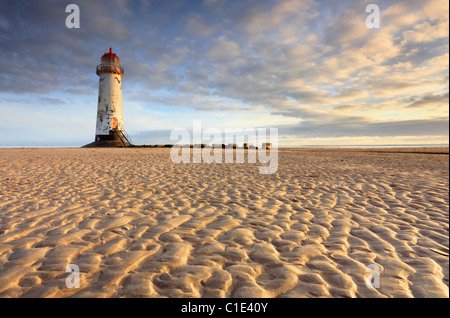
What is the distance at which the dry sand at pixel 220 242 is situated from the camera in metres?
2.32

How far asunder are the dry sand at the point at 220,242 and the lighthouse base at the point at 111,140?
24.3 m

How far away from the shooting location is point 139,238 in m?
3.38

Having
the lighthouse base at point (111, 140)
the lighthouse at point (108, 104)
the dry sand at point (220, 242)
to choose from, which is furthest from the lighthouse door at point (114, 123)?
the dry sand at point (220, 242)

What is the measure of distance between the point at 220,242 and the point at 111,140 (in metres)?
30.2

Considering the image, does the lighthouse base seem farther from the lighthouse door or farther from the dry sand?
the dry sand

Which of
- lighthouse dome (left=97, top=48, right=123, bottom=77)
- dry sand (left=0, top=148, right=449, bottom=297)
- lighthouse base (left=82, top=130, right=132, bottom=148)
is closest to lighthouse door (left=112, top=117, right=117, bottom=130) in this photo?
lighthouse base (left=82, top=130, right=132, bottom=148)

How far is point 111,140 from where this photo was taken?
2950 cm

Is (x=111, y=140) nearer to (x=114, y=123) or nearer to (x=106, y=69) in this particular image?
(x=114, y=123)

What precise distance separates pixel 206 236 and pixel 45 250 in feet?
7.00

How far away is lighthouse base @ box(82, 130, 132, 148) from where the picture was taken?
29077 mm

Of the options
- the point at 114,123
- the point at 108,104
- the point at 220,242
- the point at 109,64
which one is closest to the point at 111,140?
the point at 114,123

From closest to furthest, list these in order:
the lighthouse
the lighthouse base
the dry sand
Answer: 1. the dry sand
2. the lighthouse base
3. the lighthouse

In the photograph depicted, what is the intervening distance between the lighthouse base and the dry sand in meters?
24.3
